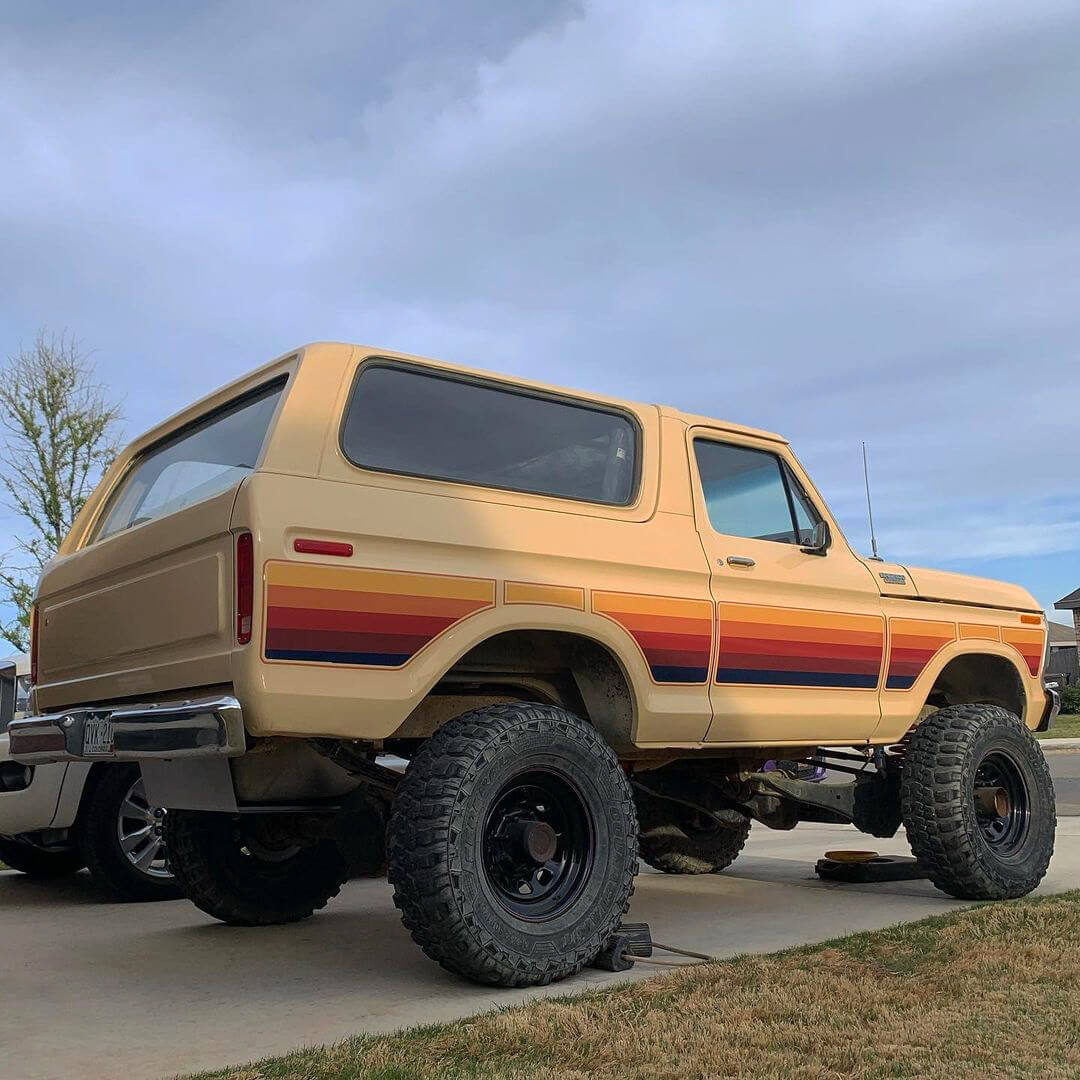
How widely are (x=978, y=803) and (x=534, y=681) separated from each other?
A: 2565mm

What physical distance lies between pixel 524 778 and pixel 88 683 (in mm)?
1745

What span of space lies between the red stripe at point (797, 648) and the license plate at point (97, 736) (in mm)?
2383

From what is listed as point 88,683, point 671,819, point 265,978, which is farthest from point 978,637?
point 88,683

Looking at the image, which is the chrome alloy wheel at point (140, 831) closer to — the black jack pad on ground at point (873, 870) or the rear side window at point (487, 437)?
the rear side window at point (487, 437)

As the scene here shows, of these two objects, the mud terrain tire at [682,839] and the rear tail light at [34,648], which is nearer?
the rear tail light at [34,648]

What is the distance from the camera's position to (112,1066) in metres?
3.31

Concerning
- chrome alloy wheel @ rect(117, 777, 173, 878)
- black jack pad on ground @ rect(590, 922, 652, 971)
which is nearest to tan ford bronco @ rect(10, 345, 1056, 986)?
black jack pad on ground @ rect(590, 922, 652, 971)

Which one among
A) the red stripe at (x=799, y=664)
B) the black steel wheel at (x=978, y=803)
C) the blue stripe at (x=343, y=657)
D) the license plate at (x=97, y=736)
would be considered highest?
the blue stripe at (x=343, y=657)

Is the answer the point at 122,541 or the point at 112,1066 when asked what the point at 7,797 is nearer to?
the point at 122,541

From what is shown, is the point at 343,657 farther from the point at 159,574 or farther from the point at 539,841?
the point at 539,841

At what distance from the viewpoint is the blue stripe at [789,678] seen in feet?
16.3

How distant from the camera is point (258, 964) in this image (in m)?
4.68

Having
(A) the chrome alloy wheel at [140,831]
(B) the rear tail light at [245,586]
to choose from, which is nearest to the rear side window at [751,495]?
(B) the rear tail light at [245,586]

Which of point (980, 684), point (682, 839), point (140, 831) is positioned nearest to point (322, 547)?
point (140, 831)
